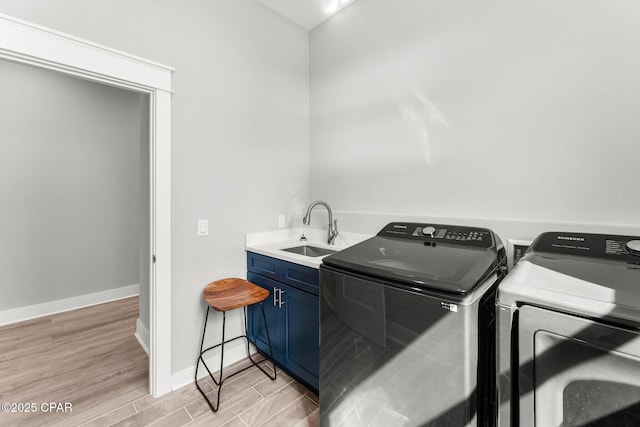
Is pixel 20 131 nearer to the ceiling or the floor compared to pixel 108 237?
nearer to the ceiling

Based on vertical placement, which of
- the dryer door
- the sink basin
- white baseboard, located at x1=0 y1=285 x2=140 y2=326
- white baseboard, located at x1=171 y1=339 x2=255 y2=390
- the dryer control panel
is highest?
the dryer control panel

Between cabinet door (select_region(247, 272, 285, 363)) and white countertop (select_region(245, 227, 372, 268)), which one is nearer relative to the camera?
cabinet door (select_region(247, 272, 285, 363))

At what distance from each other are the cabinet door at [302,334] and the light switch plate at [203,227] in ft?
→ 2.31

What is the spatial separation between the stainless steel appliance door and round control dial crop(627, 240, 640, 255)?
0.67 m

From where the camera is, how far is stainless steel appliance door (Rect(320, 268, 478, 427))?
3.08 feet

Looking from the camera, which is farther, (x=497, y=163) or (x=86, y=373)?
(x=86, y=373)

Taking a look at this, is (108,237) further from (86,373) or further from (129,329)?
(86,373)

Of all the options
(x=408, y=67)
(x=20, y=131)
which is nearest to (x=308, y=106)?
(x=408, y=67)

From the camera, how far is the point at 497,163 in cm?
158

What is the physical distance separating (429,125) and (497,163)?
0.49m

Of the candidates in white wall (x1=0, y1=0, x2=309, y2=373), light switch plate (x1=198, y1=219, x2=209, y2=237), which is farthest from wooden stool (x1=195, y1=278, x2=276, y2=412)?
light switch plate (x1=198, y1=219, x2=209, y2=237)

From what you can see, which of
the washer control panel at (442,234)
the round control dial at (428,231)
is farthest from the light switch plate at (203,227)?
the round control dial at (428,231)

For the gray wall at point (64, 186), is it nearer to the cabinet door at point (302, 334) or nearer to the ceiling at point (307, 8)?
the ceiling at point (307, 8)

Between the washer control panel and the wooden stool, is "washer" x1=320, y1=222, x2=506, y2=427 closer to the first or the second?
the washer control panel
